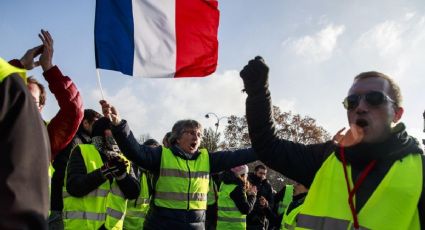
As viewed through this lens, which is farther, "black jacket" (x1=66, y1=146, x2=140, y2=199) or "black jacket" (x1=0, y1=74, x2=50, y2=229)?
"black jacket" (x1=66, y1=146, x2=140, y2=199)

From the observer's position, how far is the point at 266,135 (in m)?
2.76

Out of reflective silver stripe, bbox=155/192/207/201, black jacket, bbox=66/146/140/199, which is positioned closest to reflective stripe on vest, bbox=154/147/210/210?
reflective silver stripe, bbox=155/192/207/201

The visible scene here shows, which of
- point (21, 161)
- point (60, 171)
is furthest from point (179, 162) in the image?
point (21, 161)

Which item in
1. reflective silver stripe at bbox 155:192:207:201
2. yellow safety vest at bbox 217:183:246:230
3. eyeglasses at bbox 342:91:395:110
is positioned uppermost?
eyeglasses at bbox 342:91:395:110

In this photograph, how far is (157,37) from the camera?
451 cm

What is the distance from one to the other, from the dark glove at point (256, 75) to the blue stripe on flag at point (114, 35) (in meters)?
1.80

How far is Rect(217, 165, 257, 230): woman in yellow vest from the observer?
780cm

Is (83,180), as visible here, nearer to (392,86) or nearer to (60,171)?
(60,171)

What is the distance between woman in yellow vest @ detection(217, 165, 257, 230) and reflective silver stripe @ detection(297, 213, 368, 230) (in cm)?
537

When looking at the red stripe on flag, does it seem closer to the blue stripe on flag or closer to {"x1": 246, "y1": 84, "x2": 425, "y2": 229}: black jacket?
the blue stripe on flag

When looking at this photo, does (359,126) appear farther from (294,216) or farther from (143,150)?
(143,150)

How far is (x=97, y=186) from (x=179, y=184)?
1033 mm

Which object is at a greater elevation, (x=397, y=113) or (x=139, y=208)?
(x=397, y=113)

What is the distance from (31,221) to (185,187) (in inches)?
143
